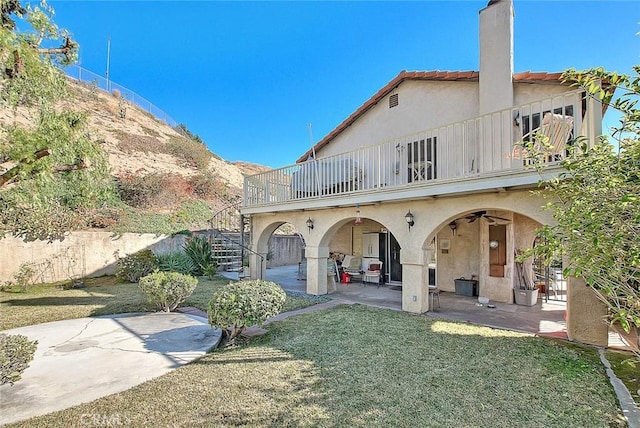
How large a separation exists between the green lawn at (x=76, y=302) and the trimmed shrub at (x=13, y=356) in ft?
16.5

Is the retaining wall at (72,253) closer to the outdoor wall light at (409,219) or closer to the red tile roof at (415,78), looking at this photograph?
the red tile roof at (415,78)

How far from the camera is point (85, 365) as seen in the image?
5199mm

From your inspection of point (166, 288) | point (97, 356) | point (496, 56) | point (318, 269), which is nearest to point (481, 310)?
point (318, 269)

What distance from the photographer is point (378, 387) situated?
14.3 feet

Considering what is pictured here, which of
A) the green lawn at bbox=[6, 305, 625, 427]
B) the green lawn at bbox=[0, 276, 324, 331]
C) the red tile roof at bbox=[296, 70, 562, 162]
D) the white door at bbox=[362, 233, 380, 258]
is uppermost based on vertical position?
the red tile roof at bbox=[296, 70, 562, 162]

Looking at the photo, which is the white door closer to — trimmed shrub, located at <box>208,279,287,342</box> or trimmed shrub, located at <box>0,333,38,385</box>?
trimmed shrub, located at <box>208,279,287,342</box>

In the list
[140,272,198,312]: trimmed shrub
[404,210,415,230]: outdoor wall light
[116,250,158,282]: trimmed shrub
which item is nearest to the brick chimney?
[404,210,415,230]: outdoor wall light

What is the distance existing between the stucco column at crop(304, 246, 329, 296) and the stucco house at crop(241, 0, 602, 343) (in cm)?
4

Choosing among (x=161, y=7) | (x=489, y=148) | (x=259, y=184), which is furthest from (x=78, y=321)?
(x=489, y=148)

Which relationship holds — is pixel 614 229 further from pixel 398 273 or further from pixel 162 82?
pixel 162 82

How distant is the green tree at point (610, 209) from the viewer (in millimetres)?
3400

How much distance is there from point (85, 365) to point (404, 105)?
472 inches

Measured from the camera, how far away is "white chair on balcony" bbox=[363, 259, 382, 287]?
13.5 metres

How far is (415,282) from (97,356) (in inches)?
289
